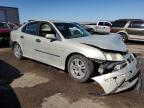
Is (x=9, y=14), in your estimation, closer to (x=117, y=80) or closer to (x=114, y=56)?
(x=114, y=56)

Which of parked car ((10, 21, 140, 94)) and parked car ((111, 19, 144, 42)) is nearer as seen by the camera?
parked car ((10, 21, 140, 94))

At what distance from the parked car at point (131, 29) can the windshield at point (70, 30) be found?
8.42 metres

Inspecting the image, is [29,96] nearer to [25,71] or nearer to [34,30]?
[25,71]

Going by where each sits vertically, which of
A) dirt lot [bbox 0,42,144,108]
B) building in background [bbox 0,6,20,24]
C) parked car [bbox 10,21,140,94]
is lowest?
dirt lot [bbox 0,42,144,108]

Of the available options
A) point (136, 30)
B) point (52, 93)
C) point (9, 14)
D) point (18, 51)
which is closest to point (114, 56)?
point (52, 93)

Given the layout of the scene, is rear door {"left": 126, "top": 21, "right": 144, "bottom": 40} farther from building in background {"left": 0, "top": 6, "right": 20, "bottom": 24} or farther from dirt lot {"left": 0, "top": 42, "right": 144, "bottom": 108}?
→ building in background {"left": 0, "top": 6, "right": 20, "bottom": 24}

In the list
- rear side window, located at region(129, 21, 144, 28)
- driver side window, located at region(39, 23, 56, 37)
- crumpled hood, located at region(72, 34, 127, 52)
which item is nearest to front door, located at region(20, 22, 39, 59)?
driver side window, located at region(39, 23, 56, 37)

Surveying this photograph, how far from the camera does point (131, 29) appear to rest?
14742 millimetres

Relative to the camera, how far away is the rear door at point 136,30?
14398 mm

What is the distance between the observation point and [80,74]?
5.64 meters

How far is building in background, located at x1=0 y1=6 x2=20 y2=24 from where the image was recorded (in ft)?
131

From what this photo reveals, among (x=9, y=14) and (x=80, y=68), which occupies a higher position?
(x=9, y=14)

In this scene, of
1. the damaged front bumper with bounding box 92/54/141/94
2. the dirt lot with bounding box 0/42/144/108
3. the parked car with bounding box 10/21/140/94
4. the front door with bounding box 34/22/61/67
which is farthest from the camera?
the front door with bounding box 34/22/61/67

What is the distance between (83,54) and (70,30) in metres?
1.50
